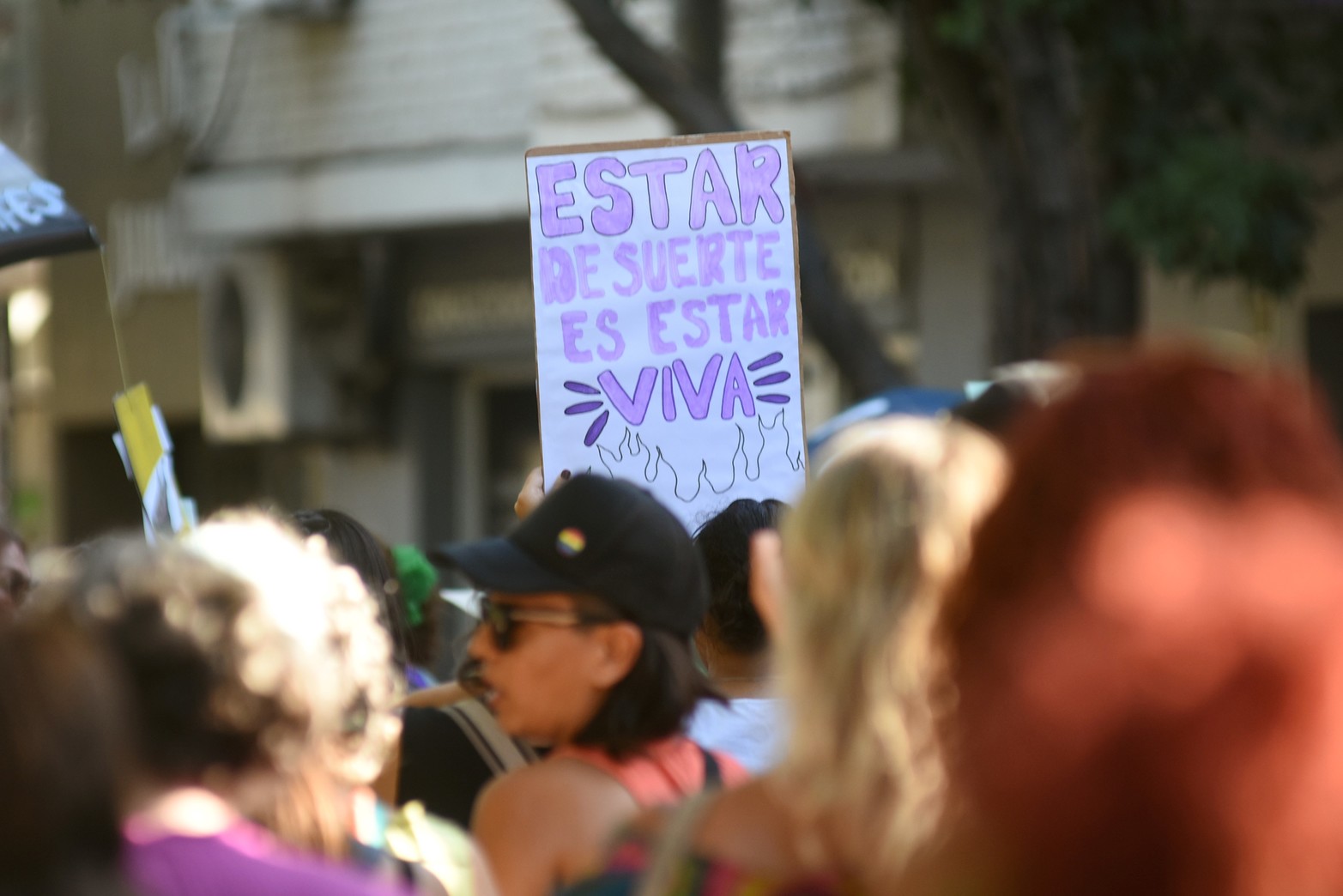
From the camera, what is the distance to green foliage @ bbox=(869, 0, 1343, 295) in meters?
7.52

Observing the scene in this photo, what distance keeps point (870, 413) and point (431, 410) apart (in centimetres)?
818

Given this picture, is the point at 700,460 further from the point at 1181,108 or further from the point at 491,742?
the point at 1181,108

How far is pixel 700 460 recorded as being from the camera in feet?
15.4

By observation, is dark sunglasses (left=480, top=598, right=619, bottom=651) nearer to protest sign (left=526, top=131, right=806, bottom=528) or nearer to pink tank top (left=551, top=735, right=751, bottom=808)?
pink tank top (left=551, top=735, right=751, bottom=808)

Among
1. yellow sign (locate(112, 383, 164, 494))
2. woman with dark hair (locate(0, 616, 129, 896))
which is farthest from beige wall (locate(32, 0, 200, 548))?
woman with dark hair (locate(0, 616, 129, 896))

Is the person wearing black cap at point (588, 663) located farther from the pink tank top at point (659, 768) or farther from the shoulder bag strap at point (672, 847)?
the shoulder bag strap at point (672, 847)

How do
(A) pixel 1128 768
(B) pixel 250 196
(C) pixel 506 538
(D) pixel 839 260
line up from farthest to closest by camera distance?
(B) pixel 250 196 → (D) pixel 839 260 → (C) pixel 506 538 → (A) pixel 1128 768

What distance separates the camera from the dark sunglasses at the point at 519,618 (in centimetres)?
273

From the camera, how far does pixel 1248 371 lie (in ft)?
5.57

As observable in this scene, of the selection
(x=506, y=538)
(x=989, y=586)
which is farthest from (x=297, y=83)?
(x=989, y=586)

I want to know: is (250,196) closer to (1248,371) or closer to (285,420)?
(285,420)

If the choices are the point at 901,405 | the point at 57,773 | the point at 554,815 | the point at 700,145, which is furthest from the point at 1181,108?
the point at 57,773

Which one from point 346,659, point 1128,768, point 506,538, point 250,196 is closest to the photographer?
point 1128,768

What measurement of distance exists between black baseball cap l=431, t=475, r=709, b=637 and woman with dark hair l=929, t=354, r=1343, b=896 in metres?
1.07
